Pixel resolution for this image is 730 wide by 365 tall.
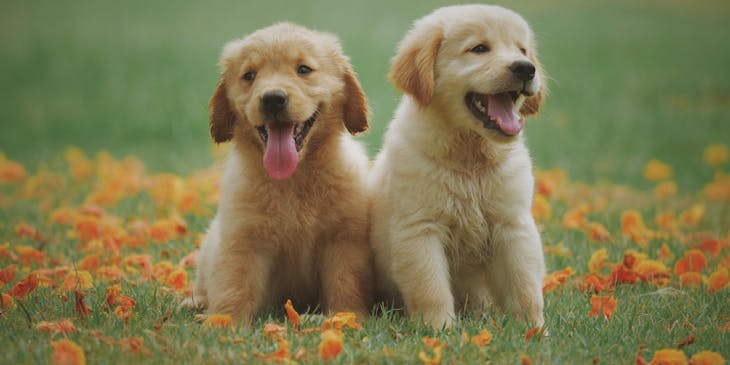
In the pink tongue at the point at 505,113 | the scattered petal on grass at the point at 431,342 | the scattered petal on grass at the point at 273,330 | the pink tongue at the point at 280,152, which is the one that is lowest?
the scattered petal on grass at the point at 431,342

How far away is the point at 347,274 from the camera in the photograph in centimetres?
374

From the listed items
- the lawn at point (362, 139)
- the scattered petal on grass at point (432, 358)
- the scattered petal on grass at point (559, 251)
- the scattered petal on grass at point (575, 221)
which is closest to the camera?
the scattered petal on grass at point (432, 358)

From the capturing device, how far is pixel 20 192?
6.73 meters

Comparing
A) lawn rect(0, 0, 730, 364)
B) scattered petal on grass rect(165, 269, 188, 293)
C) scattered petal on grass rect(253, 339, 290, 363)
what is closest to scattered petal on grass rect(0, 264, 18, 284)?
lawn rect(0, 0, 730, 364)

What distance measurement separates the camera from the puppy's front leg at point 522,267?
11.6 feet

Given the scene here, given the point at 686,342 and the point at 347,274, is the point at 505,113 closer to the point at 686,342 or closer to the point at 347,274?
the point at 347,274

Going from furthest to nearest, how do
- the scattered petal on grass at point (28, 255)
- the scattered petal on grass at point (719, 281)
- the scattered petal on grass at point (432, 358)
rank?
the scattered petal on grass at point (28, 255), the scattered petal on grass at point (719, 281), the scattered petal on grass at point (432, 358)

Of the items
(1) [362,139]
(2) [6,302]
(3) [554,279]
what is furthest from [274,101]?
(1) [362,139]

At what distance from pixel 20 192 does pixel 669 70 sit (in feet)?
31.5

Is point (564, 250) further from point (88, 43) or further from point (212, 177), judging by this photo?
point (88, 43)

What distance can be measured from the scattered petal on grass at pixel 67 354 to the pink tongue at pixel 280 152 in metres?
1.18

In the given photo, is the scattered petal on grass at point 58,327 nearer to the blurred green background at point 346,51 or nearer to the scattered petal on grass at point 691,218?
the blurred green background at point 346,51

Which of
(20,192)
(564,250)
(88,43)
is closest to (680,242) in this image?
(564,250)

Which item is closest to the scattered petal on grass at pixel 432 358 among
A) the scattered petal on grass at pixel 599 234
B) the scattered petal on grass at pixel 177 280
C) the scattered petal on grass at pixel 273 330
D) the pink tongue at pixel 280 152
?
the scattered petal on grass at pixel 273 330
